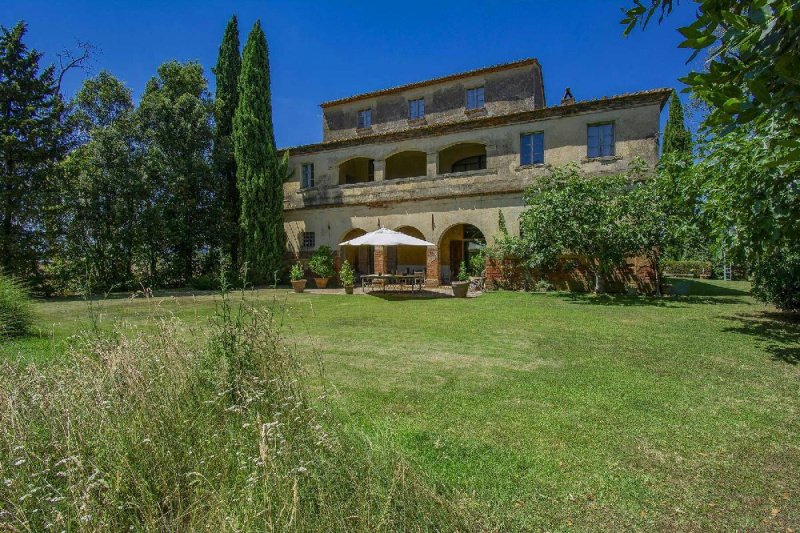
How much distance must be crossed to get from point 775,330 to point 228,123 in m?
24.8

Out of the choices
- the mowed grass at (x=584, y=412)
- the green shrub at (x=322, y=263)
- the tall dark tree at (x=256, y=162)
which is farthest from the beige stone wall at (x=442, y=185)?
the mowed grass at (x=584, y=412)

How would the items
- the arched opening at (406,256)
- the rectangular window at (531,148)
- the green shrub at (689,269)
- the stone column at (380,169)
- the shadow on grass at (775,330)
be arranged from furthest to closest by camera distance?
the green shrub at (689,269) < the arched opening at (406,256) < the stone column at (380,169) < the rectangular window at (531,148) < the shadow on grass at (775,330)

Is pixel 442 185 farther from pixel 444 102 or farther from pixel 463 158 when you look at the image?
pixel 444 102

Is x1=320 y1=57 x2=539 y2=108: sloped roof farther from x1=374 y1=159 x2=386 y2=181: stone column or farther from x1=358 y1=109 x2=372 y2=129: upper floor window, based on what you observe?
x1=374 y1=159 x2=386 y2=181: stone column

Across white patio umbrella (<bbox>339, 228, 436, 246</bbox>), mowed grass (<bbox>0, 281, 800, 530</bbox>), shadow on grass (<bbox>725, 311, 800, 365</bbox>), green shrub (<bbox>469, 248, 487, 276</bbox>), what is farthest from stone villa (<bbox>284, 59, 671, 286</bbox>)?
mowed grass (<bbox>0, 281, 800, 530</bbox>)

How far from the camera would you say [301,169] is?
24.2 metres

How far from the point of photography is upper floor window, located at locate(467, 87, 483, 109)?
2245 centimetres

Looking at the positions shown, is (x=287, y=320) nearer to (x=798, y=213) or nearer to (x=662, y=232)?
(x=798, y=213)

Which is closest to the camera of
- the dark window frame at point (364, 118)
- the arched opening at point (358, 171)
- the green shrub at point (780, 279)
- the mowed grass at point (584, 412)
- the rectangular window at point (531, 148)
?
the mowed grass at point (584, 412)

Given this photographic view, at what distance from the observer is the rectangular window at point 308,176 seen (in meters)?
24.0

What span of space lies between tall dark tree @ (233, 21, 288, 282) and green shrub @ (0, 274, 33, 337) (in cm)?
1303

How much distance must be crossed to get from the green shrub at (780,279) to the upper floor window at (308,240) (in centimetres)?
1954

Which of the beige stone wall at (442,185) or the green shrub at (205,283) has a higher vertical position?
the beige stone wall at (442,185)

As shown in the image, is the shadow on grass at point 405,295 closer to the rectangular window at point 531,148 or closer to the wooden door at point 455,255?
the wooden door at point 455,255
